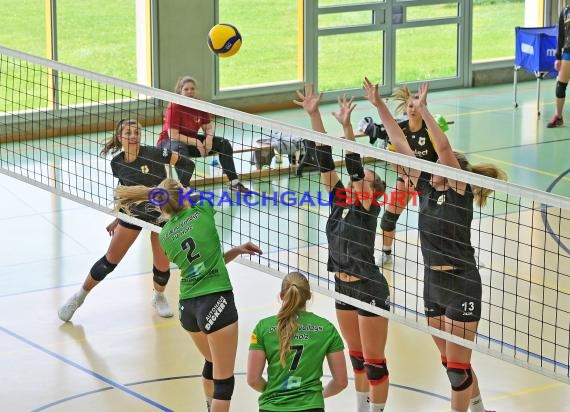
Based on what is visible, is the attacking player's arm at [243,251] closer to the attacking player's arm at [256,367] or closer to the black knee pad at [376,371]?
the black knee pad at [376,371]

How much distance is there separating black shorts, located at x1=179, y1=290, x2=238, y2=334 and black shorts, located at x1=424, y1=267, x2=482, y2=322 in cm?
128

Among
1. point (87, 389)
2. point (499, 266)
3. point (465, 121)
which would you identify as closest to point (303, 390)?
point (87, 389)

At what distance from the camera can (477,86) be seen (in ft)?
64.7

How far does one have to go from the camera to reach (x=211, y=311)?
6.95 metres

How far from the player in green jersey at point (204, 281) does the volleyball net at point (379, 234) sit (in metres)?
0.63

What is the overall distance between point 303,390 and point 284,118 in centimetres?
1144

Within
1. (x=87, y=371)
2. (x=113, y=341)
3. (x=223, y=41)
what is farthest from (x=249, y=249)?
(x=223, y=41)

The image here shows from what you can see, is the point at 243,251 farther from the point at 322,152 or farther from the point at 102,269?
the point at 102,269

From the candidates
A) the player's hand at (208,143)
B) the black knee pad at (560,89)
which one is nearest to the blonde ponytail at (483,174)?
the player's hand at (208,143)

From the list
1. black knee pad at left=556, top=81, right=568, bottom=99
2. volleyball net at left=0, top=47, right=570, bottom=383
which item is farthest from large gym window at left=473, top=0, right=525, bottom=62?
volleyball net at left=0, top=47, right=570, bottom=383

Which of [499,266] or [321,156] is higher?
[321,156]

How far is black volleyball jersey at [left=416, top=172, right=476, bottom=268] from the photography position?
22.9ft

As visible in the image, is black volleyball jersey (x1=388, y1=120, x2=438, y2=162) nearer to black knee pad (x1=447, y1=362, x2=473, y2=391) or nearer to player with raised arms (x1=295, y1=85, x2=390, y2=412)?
player with raised arms (x1=295, y1=85, x2=390, y2=412)

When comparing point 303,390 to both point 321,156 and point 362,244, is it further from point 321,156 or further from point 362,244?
point 321,156
